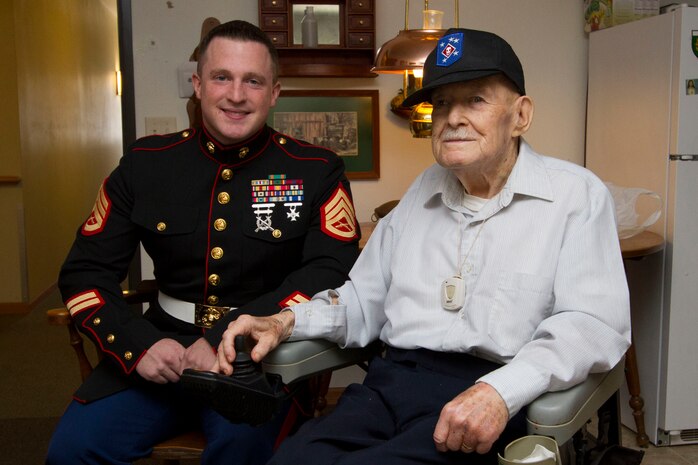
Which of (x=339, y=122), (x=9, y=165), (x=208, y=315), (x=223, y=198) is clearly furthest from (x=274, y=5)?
(x=9, y=165)

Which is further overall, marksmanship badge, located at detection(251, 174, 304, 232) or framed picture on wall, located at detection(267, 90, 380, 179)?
framed picture on wall, located at detection(267, 90, 380, 179)

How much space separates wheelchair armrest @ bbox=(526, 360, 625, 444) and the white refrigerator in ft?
5.25

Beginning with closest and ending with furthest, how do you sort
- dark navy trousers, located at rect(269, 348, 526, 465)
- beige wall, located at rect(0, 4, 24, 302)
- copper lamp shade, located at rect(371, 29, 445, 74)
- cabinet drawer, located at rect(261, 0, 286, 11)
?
dark navy trousers, located at rect(269, 348, 526, 465) < copper lamp shade, located at rect(371, 29, 445, 74) < cabinet drawer, located at rect(261, 0, 286, 11) < beige wall, located at rect(0, 4, 24, 302)

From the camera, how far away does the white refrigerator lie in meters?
2.76

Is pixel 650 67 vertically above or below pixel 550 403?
above

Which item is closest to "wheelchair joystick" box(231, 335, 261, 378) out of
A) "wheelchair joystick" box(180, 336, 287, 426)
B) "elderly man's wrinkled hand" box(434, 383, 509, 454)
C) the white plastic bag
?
"wheelchair joystick" box(180, 336, 287, 426)

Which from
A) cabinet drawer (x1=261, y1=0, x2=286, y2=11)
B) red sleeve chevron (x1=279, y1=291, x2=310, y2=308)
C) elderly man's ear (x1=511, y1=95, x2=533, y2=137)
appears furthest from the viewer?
cabinet drawer (x1=261, y1=0, x2=286, y2=11)

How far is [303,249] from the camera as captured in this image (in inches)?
79.3

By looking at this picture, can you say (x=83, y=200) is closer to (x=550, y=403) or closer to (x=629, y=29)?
(x=629, y=29)

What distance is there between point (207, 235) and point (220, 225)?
4 cm

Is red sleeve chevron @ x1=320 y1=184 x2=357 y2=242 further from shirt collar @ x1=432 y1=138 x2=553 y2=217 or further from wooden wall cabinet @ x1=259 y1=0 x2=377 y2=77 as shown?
wooden wall cabinet @ x1=259 y1=0 x2=377 y2=77

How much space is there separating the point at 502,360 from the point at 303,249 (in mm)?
674

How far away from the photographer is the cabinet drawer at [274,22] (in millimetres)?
3203

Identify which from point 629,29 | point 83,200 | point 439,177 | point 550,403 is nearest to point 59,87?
point 83,200
